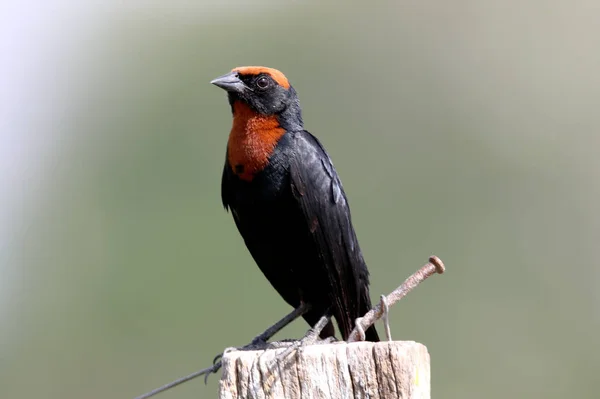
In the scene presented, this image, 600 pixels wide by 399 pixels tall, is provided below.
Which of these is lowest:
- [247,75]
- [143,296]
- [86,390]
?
[86,390]

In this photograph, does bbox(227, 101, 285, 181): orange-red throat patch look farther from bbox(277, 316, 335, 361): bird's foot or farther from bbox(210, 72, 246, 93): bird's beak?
bbox(277, 316, 335, 361): bird's foot

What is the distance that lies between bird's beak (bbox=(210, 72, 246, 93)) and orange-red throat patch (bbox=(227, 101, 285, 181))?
8cm

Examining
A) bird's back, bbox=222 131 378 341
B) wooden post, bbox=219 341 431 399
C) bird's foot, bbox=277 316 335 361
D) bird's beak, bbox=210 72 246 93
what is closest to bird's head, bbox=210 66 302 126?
bird's beak, bbox=210 72 246 93

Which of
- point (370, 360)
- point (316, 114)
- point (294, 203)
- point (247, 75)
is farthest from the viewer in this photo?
point (316, 114)

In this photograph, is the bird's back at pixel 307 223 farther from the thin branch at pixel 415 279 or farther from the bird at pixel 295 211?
the thin branch at pixel 415 279

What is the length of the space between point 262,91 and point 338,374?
222 centimetres

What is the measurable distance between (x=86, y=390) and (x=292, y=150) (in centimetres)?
682

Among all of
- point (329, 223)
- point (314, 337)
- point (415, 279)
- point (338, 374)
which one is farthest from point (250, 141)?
point (338, 374)

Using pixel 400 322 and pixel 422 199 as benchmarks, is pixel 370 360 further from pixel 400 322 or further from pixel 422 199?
pixel 422 199

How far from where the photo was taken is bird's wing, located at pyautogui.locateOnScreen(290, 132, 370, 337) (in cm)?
450

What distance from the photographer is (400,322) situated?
366 inches

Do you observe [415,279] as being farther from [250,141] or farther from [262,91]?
[262,91]

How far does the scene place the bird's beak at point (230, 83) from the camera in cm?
485

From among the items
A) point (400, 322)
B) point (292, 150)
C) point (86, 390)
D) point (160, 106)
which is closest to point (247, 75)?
point (292, 150)
